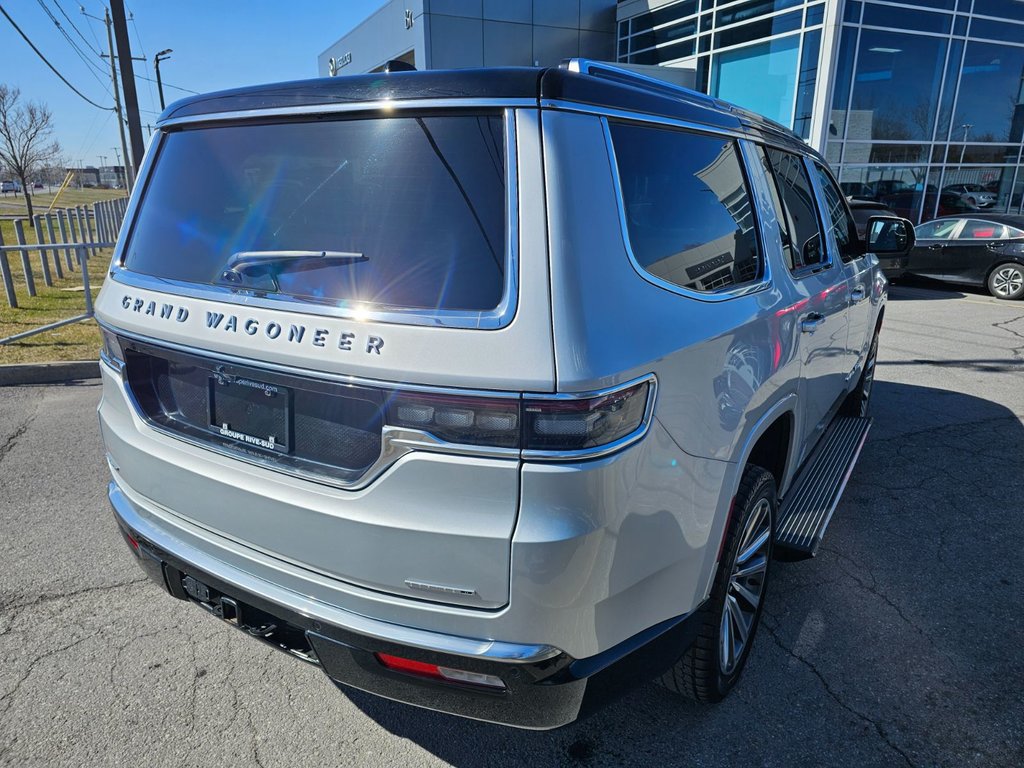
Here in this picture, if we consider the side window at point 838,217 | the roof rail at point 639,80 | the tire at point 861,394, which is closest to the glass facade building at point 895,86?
the tire at point 861,394

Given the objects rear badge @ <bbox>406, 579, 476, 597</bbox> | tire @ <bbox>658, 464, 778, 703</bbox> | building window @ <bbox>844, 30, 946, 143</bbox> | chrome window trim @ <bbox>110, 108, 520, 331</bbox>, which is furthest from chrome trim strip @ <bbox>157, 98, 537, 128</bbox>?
building window @ <bbox>844, 30, 946, 143</bbox>

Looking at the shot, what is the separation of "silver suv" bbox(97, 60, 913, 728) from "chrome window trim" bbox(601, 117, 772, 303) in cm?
1

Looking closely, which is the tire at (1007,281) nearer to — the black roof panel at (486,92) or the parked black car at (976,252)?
the parked black car at (976,252)

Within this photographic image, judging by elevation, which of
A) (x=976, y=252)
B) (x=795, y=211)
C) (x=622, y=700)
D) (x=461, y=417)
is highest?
(x=795, y=211)

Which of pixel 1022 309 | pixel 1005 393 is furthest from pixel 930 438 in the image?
pixel 1022 309

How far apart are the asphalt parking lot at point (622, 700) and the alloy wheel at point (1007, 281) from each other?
384 inches

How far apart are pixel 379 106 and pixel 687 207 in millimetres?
957

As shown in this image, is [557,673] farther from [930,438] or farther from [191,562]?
[930,438]

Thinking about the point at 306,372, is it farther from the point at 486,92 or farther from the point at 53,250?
the point at 53,250

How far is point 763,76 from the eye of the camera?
56.4 feet

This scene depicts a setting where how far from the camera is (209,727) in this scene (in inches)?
92.3

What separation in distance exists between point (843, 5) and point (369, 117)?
667 inches

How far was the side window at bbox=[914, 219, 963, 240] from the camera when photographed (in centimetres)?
1280

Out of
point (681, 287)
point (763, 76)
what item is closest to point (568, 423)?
point (681, 287)
